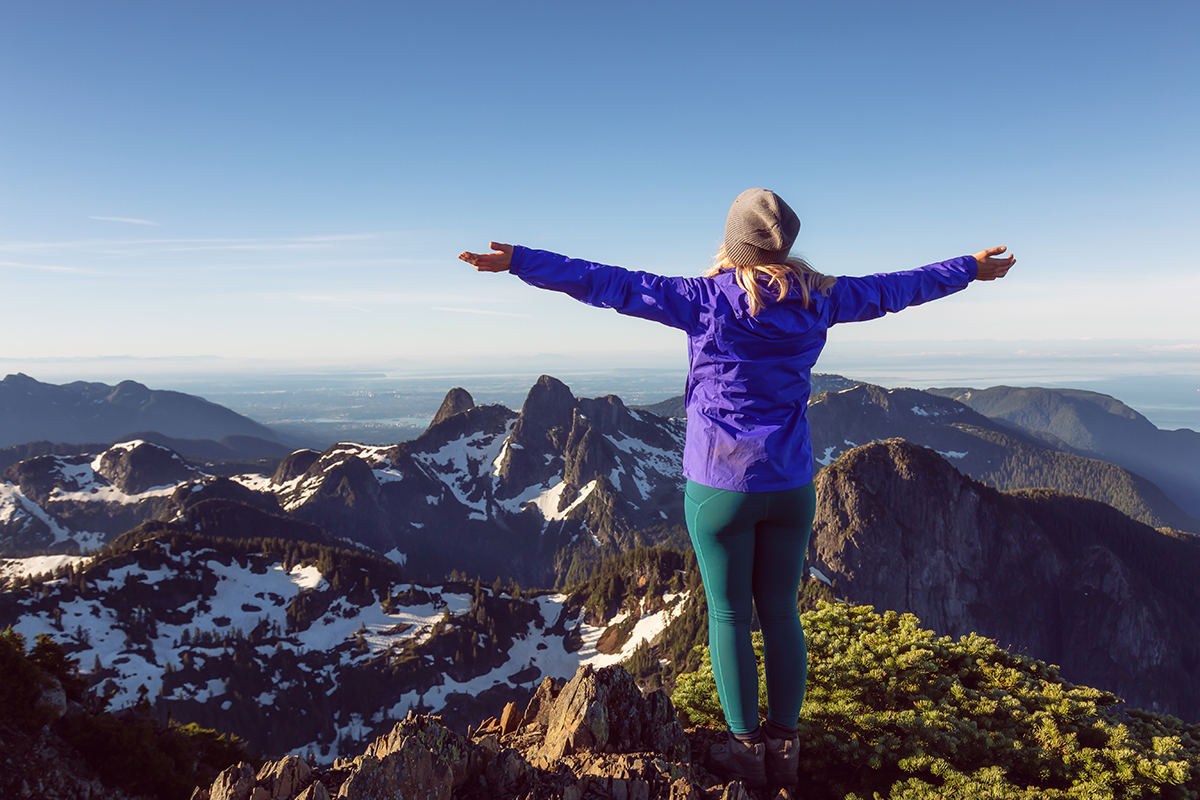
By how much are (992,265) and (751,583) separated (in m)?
4.51

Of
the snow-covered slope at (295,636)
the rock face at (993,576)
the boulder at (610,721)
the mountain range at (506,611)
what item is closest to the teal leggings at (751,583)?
the boulder at (610,721)

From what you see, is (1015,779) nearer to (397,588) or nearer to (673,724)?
(673,724)

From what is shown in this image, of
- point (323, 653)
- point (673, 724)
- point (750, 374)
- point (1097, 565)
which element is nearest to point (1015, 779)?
point (673, 724)

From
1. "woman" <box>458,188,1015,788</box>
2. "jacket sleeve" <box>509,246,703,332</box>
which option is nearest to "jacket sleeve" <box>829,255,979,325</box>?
"woman" <box>458,188,1015,788</box>

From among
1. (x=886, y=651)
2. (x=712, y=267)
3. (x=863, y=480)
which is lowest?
(x=863, y=480)

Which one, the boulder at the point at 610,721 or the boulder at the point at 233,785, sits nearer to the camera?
the boulder at the point at 233,785

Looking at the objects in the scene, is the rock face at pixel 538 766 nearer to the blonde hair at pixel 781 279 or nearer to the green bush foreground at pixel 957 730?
the green bush foreground at pixel 957 730

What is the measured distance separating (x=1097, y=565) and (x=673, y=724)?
253 meters

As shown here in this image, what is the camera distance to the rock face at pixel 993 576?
6678 inches

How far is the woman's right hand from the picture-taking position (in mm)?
6141

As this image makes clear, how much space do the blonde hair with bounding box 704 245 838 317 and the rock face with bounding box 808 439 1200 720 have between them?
179m

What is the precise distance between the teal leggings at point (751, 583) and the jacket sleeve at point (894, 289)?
6.12ft

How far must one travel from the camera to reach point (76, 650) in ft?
382

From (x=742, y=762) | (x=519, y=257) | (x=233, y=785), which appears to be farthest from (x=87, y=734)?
(x=519, y=257)
